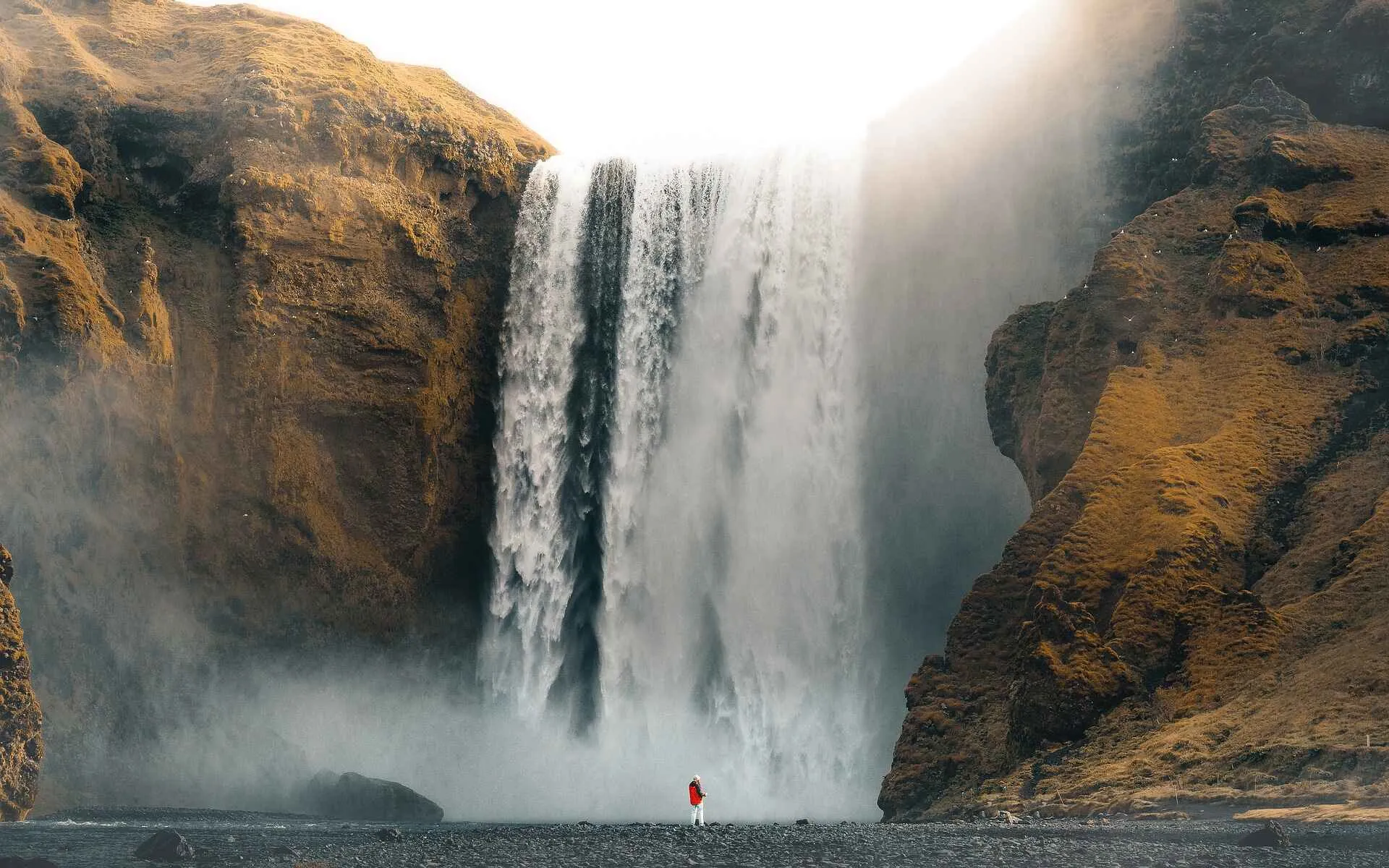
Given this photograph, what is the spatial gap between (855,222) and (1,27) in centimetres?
2906

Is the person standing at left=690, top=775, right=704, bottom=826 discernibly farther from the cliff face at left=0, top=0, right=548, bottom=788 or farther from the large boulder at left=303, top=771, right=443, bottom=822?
the cliff face at left=0, top=0, right=548, bottom=788

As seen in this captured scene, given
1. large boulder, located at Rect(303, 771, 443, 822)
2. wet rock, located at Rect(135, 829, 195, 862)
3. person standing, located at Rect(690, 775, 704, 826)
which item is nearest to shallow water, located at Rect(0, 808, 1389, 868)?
wet rock, located at Rect(135, 829, 195, 862)

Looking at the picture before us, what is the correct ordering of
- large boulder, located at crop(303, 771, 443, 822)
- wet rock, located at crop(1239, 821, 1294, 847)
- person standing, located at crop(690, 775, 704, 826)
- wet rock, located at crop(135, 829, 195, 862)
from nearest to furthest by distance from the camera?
wet rock, located at crop(1239, 821, 1294, 847) < wet rock, located at crop(135, 829, 195, 862) < person standing, located at crop(690, 775, 704, 826) < large boulder, located at crop(303, 771, 443, 822)

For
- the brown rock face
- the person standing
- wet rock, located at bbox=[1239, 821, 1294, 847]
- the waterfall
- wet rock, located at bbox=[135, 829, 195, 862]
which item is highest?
the waterfall

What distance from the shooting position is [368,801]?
41000mm

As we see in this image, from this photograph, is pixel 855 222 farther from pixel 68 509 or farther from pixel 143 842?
pixel 143 842

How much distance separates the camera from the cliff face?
136 feet

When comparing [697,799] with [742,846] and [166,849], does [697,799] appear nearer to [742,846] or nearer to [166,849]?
[742,846]

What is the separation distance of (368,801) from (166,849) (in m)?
15.9

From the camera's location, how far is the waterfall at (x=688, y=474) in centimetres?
4391

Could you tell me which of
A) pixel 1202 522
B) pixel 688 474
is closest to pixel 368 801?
pixel 688 474

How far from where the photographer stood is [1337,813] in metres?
21.8

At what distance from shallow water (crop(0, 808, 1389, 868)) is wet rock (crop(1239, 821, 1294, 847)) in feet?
0.66

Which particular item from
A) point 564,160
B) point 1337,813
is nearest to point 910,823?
point 1337,813
